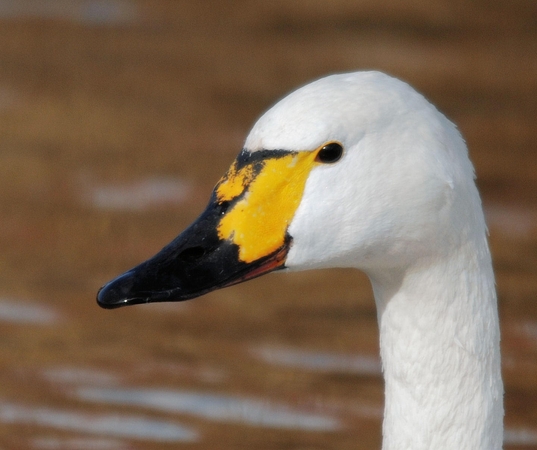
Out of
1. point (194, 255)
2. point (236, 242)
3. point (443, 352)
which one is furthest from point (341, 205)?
point (443, 352)

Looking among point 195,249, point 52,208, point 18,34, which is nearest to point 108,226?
point 52,208

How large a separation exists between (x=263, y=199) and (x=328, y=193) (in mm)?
181

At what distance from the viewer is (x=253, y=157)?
3.71 metres

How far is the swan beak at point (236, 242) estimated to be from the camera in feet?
12.1

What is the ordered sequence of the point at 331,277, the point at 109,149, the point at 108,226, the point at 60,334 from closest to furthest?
the point at 60,334
the point at 331,277
the point at 108,226
the point at 109,149

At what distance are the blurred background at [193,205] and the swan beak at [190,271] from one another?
2.23 m

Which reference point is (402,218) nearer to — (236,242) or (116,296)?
(236,242)

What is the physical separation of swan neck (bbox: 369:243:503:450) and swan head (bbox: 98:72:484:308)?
131mm

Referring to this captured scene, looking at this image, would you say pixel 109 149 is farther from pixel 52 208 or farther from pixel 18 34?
pixel 18 34

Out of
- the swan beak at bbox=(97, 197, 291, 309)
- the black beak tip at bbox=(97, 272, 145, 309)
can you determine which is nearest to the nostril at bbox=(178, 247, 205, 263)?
the swan beak at bbox=(97, 197, 291, 309)

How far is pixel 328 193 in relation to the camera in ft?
12.1

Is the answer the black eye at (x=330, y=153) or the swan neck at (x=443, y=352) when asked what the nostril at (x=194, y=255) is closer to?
the black eye at (x=330, y=153)

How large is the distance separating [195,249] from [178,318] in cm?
337

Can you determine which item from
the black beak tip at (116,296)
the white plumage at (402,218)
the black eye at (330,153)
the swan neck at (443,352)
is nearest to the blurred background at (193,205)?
the swan neck at (443,352)
